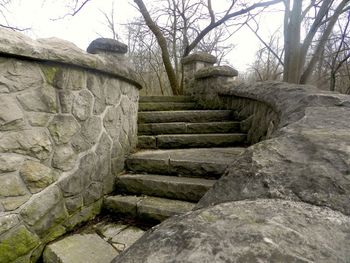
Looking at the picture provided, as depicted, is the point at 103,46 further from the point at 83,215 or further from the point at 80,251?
the point at 80,251

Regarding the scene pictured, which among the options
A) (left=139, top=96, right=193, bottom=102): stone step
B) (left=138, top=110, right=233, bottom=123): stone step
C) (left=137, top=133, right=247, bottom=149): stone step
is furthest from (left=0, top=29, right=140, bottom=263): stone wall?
(left=139, top=96, right=193, bottom=102): stone step

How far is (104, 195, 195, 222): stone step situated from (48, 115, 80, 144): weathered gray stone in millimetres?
771

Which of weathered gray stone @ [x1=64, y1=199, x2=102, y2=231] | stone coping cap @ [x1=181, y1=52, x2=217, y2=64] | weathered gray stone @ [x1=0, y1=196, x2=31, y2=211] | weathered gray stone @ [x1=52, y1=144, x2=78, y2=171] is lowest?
weathered gray stone @ [x1=64, y1=199, x2=102, y2=231]

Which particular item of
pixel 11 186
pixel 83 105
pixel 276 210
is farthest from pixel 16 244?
pixel 276 210

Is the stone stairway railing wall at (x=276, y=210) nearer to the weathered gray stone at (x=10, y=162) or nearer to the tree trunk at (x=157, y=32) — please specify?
the weathered gray stone at (x=10, y=162)

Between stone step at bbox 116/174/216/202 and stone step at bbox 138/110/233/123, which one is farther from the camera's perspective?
stone step at bbox 138/110/233/123

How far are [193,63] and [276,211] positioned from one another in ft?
17.8

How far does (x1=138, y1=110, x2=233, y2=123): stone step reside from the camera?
13.5 feet

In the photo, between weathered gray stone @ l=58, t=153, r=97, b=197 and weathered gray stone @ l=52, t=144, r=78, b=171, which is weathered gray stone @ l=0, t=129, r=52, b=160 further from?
weathered gray stone @ l=58, t=153, r=97, b=197

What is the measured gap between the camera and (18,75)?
179 cm

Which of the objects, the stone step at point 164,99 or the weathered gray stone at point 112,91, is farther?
the stone step at point 164,99

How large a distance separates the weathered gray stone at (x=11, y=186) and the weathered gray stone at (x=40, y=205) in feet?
0.34

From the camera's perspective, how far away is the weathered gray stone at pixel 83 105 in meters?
2.19

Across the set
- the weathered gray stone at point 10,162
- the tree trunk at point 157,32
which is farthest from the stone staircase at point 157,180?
the tree trunk at point 157,32
